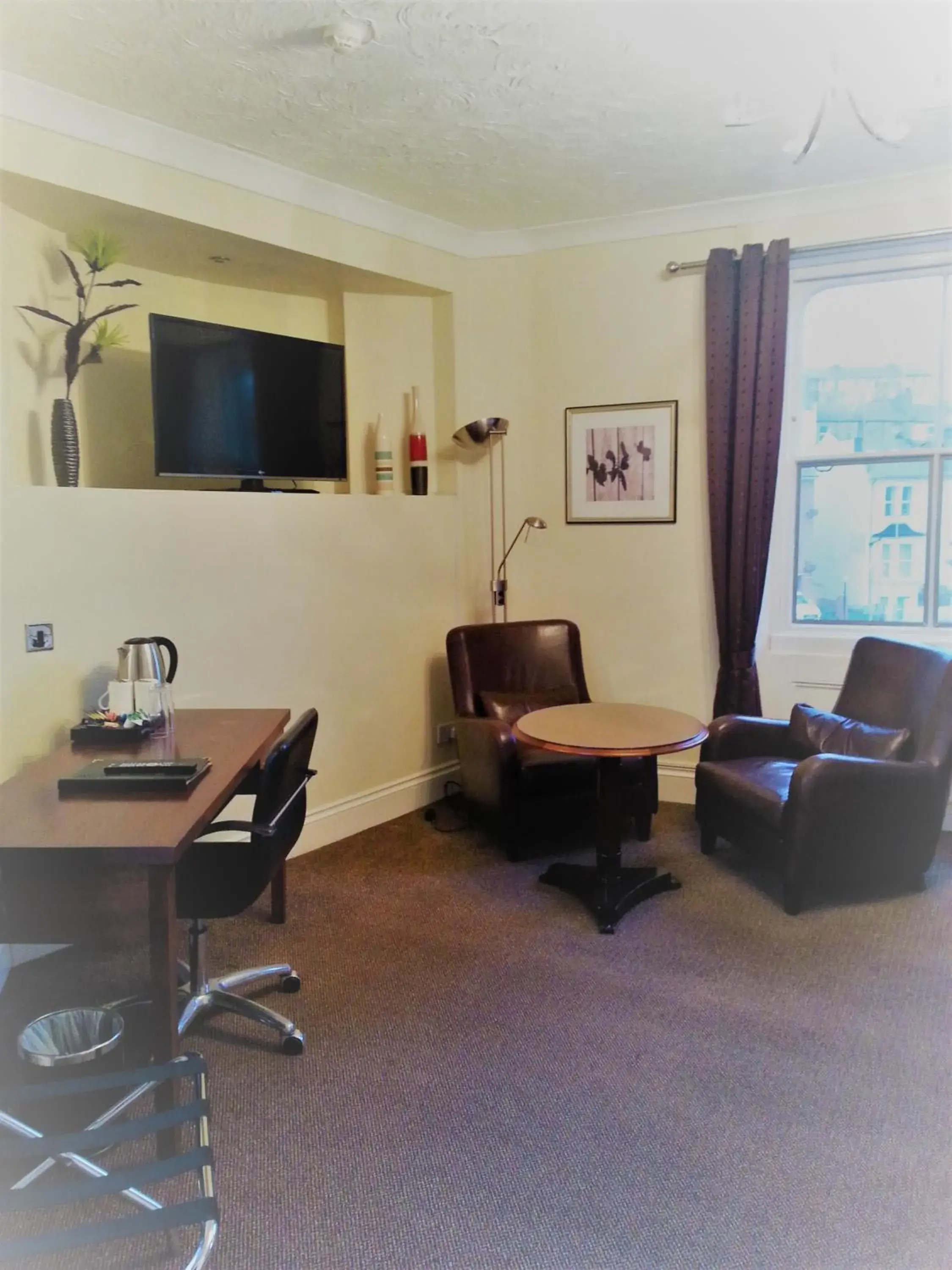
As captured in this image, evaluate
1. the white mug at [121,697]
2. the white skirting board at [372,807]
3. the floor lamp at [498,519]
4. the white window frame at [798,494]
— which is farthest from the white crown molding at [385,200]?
the white skirting board at [372,807]

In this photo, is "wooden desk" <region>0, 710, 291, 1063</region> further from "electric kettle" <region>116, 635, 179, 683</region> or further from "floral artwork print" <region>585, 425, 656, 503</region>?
"floral artwork print" <region>585, 425, 656, 503</region>

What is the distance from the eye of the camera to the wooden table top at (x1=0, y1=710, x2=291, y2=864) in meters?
1.83

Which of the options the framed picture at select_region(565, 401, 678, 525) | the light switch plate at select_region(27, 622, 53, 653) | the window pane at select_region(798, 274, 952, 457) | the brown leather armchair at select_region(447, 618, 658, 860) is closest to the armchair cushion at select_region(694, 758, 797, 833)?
the brown leather armchair at select_region(447, 618, 658, 860)

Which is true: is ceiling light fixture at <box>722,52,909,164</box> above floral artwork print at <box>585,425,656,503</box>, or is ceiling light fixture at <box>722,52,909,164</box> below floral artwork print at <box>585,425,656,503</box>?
above

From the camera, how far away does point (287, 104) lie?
292 cm

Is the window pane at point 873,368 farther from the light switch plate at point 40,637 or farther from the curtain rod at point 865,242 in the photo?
the light switch plate at point 40,637

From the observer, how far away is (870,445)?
4027 millimetres

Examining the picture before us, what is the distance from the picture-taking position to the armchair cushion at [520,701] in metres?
3.97

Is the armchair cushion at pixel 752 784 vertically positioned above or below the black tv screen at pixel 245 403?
below

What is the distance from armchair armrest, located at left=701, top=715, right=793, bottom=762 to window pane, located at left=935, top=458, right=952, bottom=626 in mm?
935

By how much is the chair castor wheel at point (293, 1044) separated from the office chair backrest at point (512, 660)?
1.79 meters

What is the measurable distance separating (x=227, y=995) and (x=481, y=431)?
2.67m

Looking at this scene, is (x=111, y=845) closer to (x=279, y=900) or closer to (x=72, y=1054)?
(x=72, y=1054)

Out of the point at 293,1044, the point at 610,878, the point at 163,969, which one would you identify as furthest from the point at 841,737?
the point at 163,969
